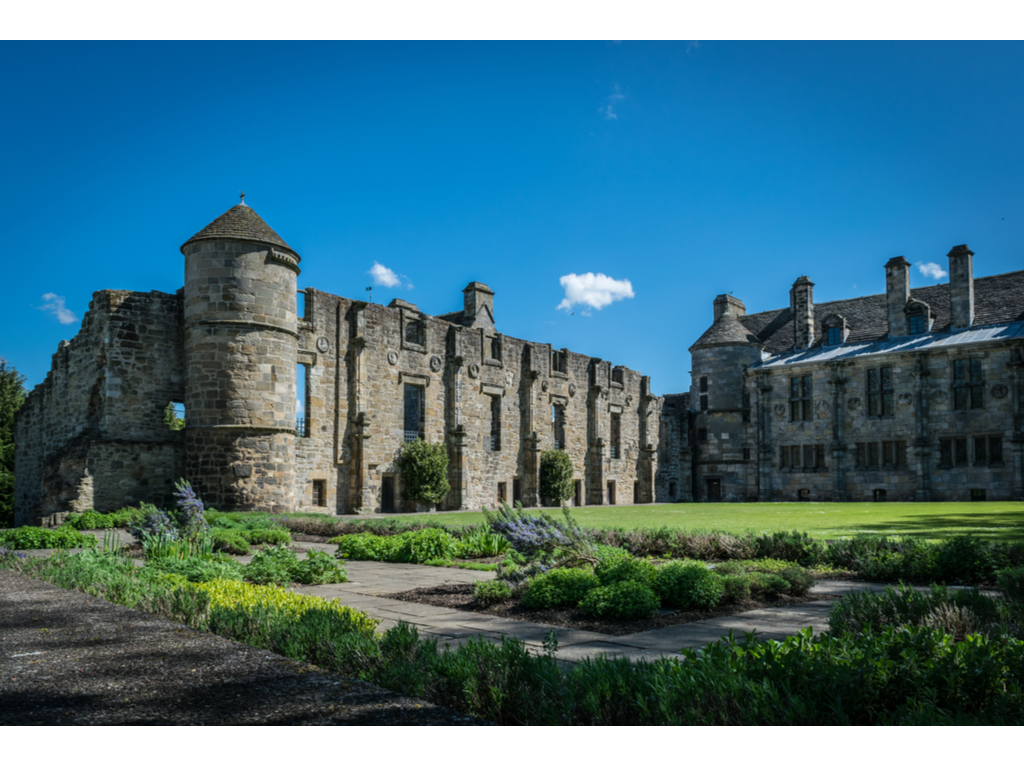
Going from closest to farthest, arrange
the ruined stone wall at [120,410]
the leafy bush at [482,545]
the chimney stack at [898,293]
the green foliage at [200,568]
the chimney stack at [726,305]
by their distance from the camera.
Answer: the green foliage at [200,568] < the leafy bush at [482,545] < the ruined stone wall at [120,410] < the chimney stack at [898,293] < the chimney stack at [726,305]

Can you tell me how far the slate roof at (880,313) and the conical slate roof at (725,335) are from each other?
45 centimetres

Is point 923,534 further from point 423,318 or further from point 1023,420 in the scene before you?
point 1023,420

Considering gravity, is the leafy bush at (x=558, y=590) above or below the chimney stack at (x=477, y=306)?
below

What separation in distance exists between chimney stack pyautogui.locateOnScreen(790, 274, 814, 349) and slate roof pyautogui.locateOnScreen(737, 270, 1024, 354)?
51 centimetres

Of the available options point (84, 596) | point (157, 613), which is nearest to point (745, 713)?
point (157, 613)

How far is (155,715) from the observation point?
3.55m

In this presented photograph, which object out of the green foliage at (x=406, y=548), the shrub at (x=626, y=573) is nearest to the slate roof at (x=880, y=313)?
the green foliage at (x=406, y=548)

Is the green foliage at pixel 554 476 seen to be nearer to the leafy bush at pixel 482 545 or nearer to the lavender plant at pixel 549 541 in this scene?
the leafy bush at pixel 482 545

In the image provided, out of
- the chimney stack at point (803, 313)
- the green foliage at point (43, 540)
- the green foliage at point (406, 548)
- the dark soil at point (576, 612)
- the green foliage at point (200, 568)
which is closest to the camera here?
the dark soil at point (576, 612)

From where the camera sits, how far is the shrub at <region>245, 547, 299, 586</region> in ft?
29.6

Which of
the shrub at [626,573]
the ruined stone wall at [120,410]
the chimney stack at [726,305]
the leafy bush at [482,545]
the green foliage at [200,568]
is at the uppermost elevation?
the chimney stack at [726,305]

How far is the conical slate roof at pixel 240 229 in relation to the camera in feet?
69.5

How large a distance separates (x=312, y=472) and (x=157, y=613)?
66.9ft

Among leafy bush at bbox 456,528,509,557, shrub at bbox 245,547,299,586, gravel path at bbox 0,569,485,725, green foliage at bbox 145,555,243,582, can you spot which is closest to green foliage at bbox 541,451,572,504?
leafy bush at bbox 456,528,509,557
